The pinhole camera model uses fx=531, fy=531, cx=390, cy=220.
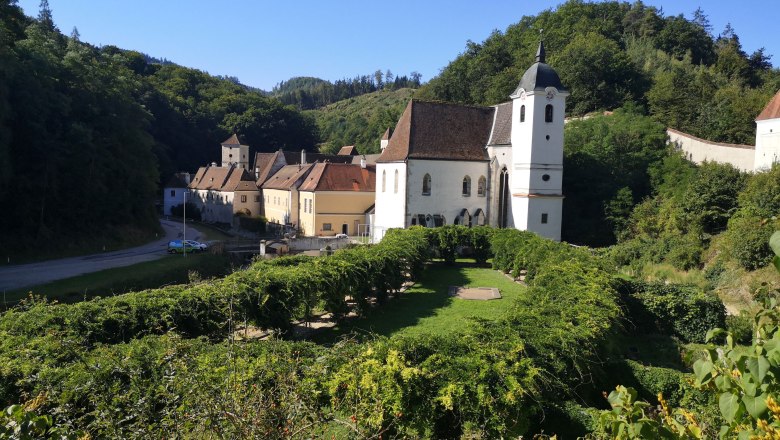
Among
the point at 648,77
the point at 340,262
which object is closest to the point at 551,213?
the point at 340,262

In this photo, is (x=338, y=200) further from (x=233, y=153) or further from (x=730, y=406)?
(x=233, y=153)

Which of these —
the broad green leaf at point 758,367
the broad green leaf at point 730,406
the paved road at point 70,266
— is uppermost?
the broad green leaf at point 758,367

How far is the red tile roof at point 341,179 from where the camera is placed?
43969 millimetres

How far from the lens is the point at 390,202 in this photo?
3653cm

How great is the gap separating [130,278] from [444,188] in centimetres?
1956

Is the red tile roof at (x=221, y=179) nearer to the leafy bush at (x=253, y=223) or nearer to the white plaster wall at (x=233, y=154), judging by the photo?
the leafy bush at (x=253, y=223)

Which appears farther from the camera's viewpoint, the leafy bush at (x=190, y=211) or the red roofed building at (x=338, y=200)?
the leafy bush at (x=190, y=211)

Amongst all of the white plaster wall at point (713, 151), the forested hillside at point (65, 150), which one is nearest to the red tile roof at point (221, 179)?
the forested hillside at point (65, 150)

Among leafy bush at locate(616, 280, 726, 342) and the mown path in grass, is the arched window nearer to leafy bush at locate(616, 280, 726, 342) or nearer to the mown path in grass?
the mown path in grass

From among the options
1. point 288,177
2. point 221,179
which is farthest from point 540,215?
point 221,179

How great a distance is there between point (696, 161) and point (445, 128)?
16546mm

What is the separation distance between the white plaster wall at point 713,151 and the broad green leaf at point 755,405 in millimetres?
33309

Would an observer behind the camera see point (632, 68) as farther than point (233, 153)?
No

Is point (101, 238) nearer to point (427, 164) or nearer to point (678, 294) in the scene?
point (427, 164)
